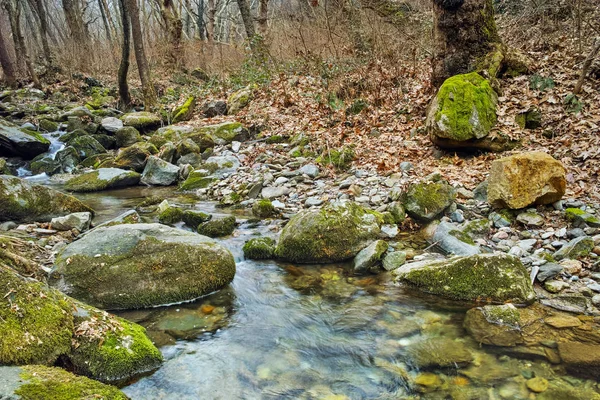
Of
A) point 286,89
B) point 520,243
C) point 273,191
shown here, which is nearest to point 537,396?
point 520,243

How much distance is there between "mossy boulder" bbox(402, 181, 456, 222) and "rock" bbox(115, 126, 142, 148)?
368 inches

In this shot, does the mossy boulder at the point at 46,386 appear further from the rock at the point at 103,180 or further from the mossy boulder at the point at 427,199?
the rock at the point at 103,180

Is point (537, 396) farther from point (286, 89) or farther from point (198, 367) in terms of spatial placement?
point (286, 89)

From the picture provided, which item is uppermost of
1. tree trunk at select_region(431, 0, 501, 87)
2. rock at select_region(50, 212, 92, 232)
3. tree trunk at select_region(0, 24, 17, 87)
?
tree trunk at select_region(0, 24, 17, 87)

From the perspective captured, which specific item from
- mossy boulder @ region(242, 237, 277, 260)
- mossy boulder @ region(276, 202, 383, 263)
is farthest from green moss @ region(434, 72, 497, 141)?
mossy boulder @ region(242, 237, 277, 260)

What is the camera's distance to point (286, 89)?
12344 mm

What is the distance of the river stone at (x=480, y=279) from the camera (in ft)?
12.8

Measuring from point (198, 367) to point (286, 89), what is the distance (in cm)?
1015

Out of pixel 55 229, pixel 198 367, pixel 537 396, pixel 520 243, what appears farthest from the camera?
pixel 55 229

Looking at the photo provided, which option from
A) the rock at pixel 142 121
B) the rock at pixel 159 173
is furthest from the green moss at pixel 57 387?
the rock at pixel 142 121

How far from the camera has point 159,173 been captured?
9.23 m

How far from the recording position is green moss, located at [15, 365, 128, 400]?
2.22 metres

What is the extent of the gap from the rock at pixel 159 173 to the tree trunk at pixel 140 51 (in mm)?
6263

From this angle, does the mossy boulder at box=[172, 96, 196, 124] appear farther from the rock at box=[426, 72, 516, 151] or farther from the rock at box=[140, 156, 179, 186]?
the rock at box=[426, 72, 516, 151]
